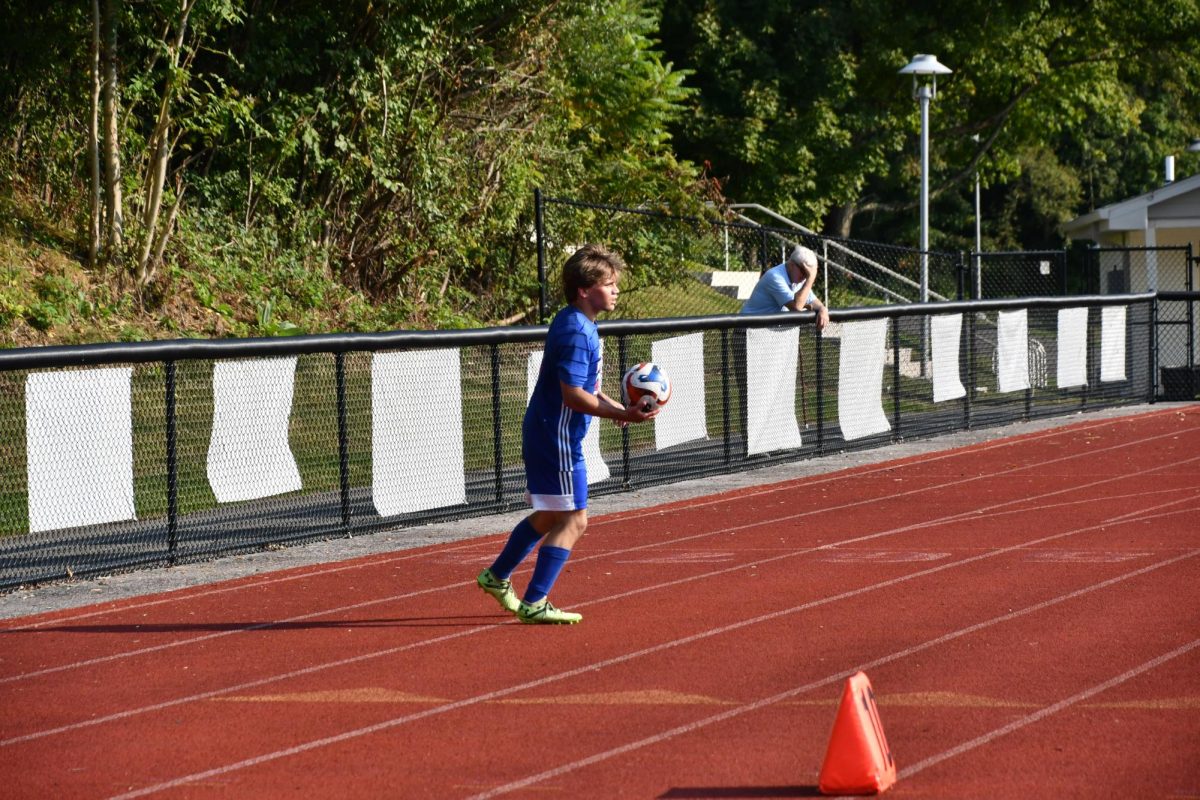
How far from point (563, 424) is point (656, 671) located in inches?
56.0

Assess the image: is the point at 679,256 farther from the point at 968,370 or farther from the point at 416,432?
the point at 416,432

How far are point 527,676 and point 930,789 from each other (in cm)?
219

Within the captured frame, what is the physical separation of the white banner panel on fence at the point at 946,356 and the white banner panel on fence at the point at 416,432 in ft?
22.4

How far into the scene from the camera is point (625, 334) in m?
12.4

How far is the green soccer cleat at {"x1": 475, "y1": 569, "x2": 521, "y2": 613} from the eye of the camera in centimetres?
769

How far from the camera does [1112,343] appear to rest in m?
19.3

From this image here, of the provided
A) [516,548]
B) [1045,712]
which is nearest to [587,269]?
[516,548]

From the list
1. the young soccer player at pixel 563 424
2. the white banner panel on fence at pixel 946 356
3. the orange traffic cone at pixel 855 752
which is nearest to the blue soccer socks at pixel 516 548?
the young soccer player at pixel 563 424

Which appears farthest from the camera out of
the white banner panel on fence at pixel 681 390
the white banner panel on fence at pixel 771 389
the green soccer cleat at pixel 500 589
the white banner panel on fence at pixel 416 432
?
the white banner panel on fence at pixel 771 389

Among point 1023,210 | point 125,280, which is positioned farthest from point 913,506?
point 1023,210

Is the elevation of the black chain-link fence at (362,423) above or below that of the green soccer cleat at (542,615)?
above

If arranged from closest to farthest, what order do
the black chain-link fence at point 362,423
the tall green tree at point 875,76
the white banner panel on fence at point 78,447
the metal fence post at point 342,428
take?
1. the white banner panel on fence at point 78,447
2. the black chain-link fence at point 362,423
3. the metal fence post at point 342,428
4. the tall green tree at point 875,76

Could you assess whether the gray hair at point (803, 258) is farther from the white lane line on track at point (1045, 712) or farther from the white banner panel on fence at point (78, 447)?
the white lane line on track at point (1045, 712)

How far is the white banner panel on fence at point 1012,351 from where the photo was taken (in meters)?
17.1
